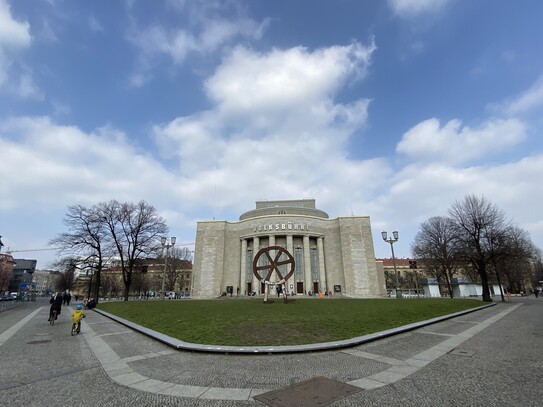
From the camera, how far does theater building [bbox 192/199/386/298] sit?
6669 cm

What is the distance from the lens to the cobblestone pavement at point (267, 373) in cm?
558

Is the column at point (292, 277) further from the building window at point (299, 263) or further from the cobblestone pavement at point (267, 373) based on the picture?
the cobblestone pavement at point (267, 373)

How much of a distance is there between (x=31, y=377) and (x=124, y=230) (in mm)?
40329

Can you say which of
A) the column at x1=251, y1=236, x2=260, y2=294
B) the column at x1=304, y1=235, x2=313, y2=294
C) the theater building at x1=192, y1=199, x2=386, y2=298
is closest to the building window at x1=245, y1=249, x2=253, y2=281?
the theater building at x1=192, y1=199, x2=386, y2=298

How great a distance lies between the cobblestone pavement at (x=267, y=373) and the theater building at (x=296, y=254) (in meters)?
55.9

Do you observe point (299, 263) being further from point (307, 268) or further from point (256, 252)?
point (256, 252)

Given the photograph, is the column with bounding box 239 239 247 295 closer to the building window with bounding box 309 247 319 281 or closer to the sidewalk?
the building window with bounding box 309 247 319 281

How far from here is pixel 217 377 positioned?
6.99 metres

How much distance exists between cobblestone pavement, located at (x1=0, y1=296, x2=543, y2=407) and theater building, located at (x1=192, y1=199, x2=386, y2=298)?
5586 centimetres

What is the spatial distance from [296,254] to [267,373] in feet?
204

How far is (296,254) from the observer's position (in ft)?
226

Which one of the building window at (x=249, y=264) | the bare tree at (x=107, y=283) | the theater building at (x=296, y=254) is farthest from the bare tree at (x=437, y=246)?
the bare tree at (x=107, y=283)

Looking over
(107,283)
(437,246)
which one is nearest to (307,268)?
(437,246)

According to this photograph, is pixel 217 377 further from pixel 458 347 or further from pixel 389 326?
pixel 389 326
